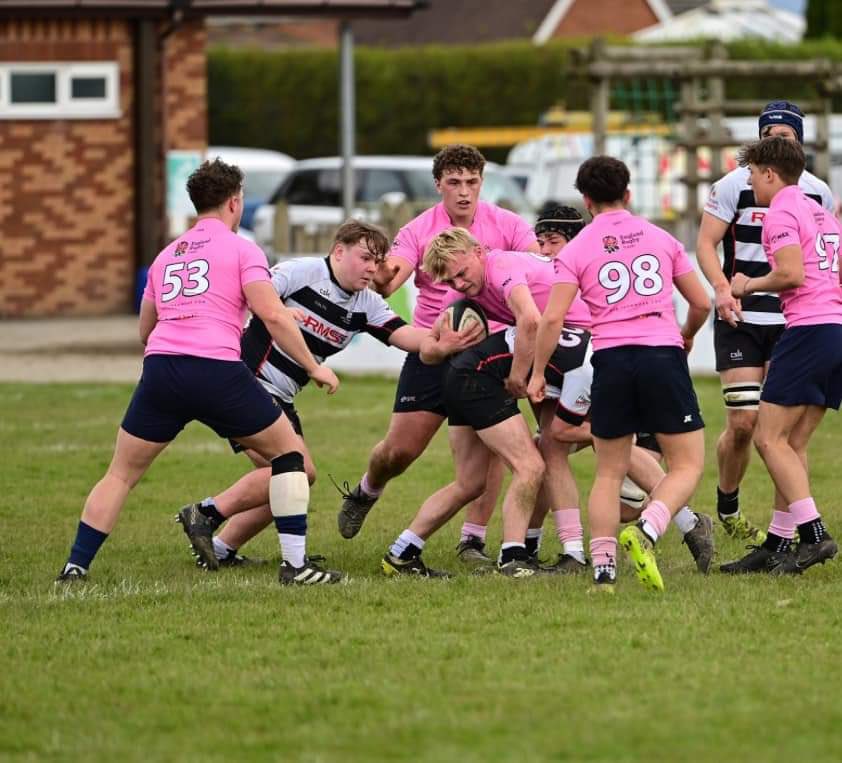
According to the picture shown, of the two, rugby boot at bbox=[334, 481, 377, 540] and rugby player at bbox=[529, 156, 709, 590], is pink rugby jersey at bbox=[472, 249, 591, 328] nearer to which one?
rugby player at bbox=[529, 156, 709, 590]

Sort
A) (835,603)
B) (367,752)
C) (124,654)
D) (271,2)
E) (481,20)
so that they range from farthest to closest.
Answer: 1. (481,20)
2. (271,2)
3. (835,603)
4. (124,654)
5. (367,752)

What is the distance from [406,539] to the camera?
8742 millimetres

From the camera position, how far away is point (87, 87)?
2464 centimetres

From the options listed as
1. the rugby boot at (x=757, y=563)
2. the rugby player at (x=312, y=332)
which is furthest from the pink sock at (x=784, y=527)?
the rugby player at (x=312, y=332)

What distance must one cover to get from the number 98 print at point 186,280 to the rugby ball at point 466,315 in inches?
48.3

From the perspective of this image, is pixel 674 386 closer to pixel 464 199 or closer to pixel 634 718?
pixel 464 199

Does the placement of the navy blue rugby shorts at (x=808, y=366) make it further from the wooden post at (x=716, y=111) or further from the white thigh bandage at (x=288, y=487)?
the wooden post at (x=716, y=111)

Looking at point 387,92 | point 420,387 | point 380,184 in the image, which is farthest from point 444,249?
point 387,92

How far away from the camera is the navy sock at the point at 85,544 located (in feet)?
27.2

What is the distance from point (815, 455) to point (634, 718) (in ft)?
24.7

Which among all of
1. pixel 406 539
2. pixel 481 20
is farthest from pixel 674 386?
pixel 481 20

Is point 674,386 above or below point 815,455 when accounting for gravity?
above

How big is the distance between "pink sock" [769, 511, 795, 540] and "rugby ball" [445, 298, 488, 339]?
1.60 m

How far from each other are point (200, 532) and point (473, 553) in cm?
134
